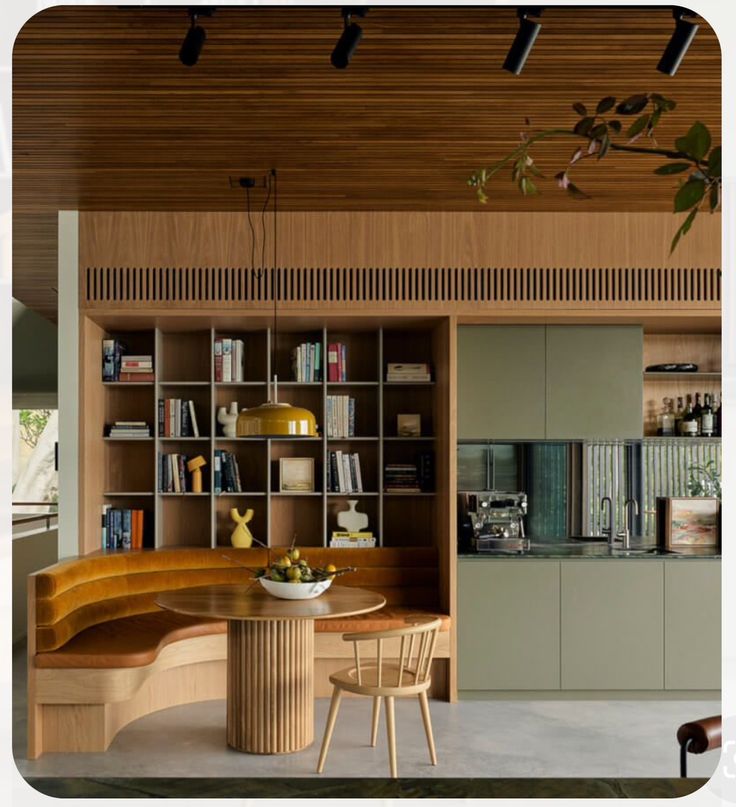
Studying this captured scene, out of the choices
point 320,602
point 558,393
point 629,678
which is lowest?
point 629,678

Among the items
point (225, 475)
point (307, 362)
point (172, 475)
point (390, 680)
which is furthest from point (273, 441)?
point (390, 680)

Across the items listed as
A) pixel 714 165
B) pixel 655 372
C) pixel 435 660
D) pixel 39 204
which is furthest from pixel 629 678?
pixel 714 165

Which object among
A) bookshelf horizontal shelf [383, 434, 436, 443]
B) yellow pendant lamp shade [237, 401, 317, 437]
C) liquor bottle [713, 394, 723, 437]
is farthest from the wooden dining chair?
liquor bottle [713, 394, 723, 437]

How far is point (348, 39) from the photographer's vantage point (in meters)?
2.60

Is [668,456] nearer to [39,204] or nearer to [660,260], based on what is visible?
[660,260]

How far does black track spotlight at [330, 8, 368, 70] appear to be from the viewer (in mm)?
2594

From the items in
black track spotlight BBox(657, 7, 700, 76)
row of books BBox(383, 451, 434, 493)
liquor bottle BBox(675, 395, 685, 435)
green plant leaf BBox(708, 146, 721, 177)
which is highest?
black track spotlight BBox(657, 7, 700, 76)

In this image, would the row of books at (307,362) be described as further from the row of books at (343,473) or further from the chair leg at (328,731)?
the chair leg at (328,731)

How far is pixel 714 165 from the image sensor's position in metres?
0.76

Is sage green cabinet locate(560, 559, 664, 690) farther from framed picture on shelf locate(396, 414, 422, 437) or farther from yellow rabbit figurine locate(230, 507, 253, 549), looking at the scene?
yellow rabbit figurine locate(230, 507, 253, 549)

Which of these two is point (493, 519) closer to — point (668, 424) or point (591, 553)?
point (591, 553)

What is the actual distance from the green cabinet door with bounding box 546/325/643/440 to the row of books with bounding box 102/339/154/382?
2773 millimetres

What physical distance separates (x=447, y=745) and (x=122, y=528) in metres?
2.67

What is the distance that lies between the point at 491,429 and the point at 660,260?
1.53 m
